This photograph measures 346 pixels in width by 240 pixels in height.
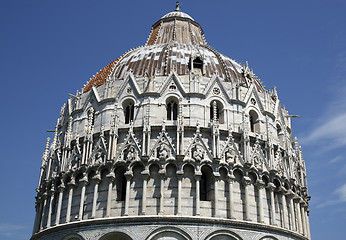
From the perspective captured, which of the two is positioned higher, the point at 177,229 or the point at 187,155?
the point at 187,155

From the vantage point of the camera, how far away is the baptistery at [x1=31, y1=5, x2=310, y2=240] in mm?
29484

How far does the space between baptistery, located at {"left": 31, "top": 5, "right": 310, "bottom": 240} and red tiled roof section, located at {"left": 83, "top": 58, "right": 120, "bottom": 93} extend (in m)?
0.94

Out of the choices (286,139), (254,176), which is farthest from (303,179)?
(254,176)

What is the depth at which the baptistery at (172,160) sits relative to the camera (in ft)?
96.7

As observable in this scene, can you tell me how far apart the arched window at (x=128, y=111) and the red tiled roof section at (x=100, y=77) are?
4.12 metres

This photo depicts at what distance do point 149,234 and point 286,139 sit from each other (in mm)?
15072

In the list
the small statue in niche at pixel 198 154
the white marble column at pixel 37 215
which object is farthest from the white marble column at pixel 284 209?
the white marble column at pixel 37 215

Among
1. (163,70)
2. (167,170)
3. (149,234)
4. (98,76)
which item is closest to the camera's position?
(149,234)

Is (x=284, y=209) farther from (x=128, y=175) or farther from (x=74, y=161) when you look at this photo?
(x=74, y=161)

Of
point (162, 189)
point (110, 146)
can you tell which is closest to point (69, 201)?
point (110, 146)

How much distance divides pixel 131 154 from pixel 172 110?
4.80m

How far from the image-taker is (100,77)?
3888 cm

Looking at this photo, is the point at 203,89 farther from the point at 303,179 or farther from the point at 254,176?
the point at 303,179

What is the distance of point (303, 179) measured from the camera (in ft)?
125
